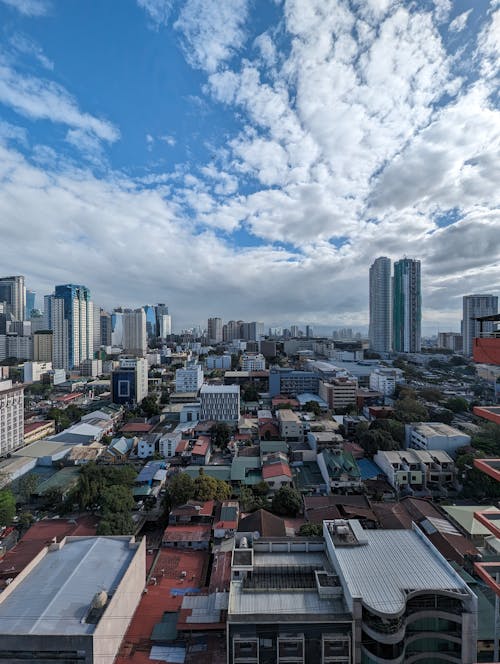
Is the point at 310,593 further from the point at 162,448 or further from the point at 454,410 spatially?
the point at 454,410

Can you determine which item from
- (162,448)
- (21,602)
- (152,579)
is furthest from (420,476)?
(21,602)

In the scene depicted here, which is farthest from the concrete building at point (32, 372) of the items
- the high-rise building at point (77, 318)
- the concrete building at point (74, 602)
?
the concrete building at point (74, 602)

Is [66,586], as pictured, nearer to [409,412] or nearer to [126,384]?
[409,412]

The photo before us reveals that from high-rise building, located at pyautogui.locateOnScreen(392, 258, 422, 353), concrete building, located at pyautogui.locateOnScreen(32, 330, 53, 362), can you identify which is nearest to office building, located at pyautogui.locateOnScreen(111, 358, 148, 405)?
concrete building, located at pyautogui.locateOnScreen(32, 330, 53, 362)

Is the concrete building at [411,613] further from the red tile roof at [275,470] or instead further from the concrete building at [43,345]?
the concrete building at [43,345]

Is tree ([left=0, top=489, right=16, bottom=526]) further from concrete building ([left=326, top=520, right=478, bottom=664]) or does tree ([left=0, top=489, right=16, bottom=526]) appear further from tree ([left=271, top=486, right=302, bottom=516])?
concrete building ([left=326, top=520, right=478, bottom=664])
